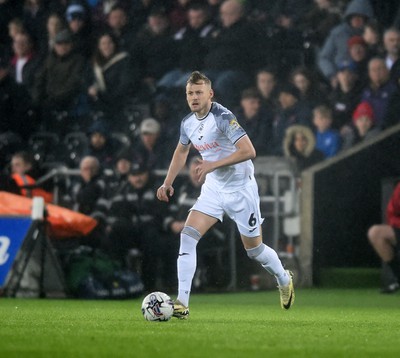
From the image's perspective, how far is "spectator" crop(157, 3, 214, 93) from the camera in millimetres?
17453

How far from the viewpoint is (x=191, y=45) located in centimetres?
1753

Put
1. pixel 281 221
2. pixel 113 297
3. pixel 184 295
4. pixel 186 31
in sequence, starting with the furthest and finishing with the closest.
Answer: pixel 186 31
pixel 281 221
pixel 113 297
pixel 184 295

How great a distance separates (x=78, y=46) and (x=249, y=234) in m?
9.04

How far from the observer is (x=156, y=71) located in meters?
18.1

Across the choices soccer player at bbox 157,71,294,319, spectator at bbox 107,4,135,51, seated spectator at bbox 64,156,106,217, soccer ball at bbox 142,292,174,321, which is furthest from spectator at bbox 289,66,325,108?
soccer ball at bbox 142,292,174,321

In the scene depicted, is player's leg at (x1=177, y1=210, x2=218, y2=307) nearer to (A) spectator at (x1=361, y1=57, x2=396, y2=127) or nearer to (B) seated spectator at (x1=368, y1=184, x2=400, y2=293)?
(B) seated spectator at (x1=368, y1=184, x2=400, y2=293)

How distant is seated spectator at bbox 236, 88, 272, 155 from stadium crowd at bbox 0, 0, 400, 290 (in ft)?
0.04

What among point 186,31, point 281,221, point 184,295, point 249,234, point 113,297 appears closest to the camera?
point 184,295

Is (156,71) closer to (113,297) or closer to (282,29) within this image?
(282,29)

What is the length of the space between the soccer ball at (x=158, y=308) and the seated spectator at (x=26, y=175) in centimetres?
623

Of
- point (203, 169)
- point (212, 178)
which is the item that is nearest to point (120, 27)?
point (212, 178)

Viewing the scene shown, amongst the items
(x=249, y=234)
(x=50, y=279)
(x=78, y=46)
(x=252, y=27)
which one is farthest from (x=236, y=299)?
(x=78, y=46)

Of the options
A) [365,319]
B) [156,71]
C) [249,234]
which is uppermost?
[156,71]

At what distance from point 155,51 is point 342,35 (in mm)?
3006
